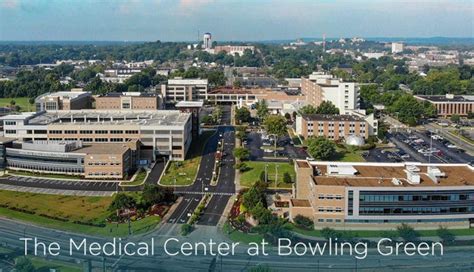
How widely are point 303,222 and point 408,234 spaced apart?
175 centimetres

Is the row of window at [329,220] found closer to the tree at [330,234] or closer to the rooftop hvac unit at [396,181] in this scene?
the tree at [330,234]

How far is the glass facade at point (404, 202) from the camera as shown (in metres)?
9.71

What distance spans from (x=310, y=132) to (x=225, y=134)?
2989mm

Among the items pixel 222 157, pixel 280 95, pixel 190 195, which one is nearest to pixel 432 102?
pixel 280 95

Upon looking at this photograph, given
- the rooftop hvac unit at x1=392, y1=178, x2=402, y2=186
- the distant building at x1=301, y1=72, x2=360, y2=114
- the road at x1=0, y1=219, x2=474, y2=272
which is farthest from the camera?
the distant building at x1=301, y1=72, x2=360, y2=114

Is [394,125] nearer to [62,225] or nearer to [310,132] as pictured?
[310,132]

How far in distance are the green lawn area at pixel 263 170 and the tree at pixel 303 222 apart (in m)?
3.01

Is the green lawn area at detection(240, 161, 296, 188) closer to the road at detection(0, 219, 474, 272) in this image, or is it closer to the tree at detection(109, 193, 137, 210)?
the tree at detection(109, 193, 137, 210)

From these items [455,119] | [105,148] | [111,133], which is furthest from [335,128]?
[105,148]

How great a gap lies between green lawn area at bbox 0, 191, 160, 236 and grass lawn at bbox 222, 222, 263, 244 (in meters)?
1.35

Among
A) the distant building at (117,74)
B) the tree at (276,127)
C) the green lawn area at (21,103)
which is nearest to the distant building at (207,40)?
the distant building at (117,74)

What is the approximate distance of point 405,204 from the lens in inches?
383

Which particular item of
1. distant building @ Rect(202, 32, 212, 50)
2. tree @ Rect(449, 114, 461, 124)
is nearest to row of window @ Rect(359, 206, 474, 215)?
tree @ Rect(449, 114, 461, 124)

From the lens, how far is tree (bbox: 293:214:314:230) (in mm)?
9701
